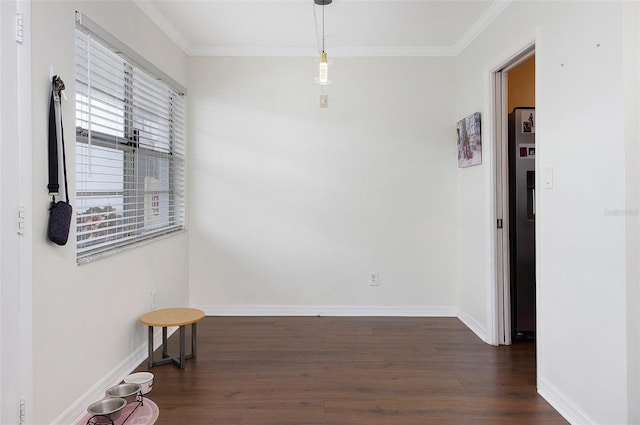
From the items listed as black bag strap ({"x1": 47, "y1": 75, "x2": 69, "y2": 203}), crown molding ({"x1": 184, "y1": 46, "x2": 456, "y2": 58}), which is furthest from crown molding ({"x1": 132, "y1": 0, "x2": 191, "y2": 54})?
black bag strap ({"x1": 47, "y1": 75, "x2": 69, "y2": 203})

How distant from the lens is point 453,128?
157 inches

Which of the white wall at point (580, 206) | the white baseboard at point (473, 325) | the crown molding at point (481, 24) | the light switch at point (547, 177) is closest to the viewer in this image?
the white wall at point (580, 206)

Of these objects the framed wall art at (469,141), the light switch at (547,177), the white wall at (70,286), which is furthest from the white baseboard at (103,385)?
the framed wall art at (469,141)

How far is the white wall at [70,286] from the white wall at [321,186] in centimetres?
106

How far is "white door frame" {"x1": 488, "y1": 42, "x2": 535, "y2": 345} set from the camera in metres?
3.20

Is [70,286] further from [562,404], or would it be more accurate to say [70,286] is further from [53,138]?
[562,404]

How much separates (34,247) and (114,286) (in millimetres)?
776

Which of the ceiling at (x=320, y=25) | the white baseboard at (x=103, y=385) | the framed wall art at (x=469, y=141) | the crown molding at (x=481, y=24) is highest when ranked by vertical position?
the ceiling at (x=320, y=25)

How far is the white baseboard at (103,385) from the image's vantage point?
6.82ft

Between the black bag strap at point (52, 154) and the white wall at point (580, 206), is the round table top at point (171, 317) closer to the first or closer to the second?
the black bag strap at point (52, 154)

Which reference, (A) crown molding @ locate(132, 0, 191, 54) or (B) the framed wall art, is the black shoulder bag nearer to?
(A) crown molding @ locate(132, 0, 191, 54)

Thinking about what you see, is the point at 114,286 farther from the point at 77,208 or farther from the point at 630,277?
the point at 630,277

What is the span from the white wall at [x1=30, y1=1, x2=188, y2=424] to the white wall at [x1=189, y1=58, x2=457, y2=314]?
106cm

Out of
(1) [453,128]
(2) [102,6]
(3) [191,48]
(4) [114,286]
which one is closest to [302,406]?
(4) [114,286]
